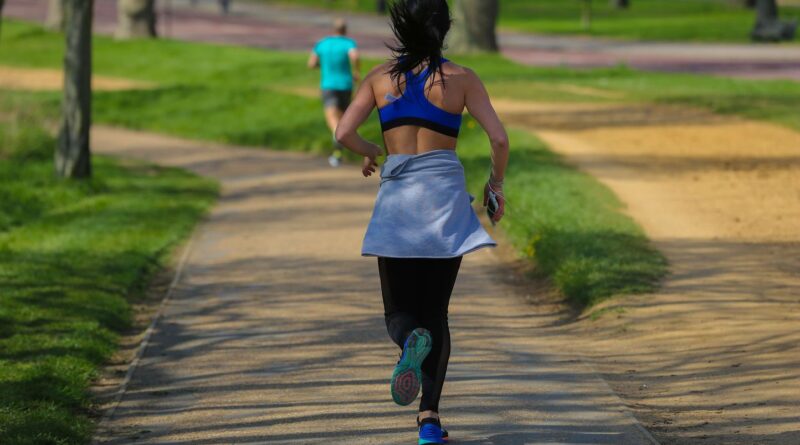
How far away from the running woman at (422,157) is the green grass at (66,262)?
203 centimetres

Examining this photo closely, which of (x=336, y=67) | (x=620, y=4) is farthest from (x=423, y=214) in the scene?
(x=620, y=4)

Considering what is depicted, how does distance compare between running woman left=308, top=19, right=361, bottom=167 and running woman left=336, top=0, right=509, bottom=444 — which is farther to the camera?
running woman left=308, top=19, right=361, bottom=167

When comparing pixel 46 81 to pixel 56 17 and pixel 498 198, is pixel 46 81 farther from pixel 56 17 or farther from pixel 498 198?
pixel 498 198

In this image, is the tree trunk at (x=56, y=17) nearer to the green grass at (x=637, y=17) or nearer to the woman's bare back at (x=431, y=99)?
the green grass at (x=637, y=17)

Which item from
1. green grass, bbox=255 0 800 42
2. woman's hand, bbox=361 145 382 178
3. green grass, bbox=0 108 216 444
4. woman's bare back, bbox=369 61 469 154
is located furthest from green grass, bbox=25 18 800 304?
green grass, bbox=255 0 800 42

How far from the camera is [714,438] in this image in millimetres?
7371

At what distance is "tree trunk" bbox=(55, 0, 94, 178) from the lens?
19000mm

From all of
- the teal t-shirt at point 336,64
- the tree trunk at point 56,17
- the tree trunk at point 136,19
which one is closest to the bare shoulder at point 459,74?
the teal t-shirt at point 336,64

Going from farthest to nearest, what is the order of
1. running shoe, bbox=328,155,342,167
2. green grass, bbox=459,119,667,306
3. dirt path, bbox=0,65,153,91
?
dirt path, bbox=0,65,153,91
running shoe, bbox=328,155,342,167
green grass, bbox=459,119,667,306

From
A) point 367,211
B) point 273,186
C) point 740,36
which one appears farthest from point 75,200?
point 740,36

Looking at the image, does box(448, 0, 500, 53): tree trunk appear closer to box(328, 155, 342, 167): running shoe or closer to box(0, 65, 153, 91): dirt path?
box(0, 65, 153, 91): dirt path

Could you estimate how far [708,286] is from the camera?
1162cm

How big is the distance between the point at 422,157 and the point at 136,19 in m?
36.4

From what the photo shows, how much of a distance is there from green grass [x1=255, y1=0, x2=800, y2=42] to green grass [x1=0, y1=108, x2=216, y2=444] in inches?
1188
